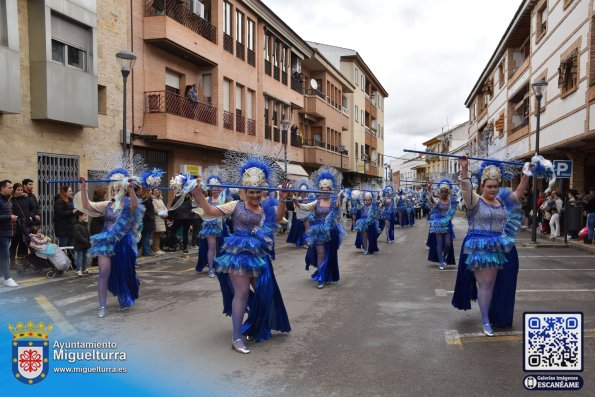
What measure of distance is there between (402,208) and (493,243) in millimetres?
22231

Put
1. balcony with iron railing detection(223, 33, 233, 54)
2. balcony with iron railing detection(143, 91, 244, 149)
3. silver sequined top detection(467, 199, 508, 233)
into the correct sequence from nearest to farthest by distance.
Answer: silver sequined top detection(467, 199, 508, 233)
balcony with iron railing detection(143, 91, 244, 149)
balcony with iron railing detection(223, 33, 233, 54)

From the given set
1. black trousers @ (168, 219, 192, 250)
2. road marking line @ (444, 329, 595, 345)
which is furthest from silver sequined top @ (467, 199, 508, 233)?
black trousers @ (168, 219, 192, 250)

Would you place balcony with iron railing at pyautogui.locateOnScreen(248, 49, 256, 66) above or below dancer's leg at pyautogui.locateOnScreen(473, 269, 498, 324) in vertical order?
above

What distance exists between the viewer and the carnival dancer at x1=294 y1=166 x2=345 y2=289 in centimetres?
976

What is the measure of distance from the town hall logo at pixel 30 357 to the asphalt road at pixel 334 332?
1022 millimetres

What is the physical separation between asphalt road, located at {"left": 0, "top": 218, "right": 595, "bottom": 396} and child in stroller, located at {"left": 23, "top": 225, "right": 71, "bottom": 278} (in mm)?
312


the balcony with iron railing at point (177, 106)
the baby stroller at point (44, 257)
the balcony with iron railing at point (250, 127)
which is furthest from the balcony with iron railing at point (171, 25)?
the baby stroller at point (44, 257)

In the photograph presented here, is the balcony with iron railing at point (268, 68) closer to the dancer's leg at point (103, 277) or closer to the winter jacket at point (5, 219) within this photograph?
the winter jacket at point (5, 219)

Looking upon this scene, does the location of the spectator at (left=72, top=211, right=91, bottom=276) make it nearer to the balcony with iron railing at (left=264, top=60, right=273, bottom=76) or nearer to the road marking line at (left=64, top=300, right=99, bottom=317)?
the road marking line at (left=64, top=300, right=99, bottom=317)

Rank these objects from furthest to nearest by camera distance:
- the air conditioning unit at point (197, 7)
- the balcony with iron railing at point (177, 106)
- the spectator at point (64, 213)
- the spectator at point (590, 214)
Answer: the air conditioning unit at point (197, 7) < the balcony with iron railing at point (177, 106) < the spectator at point (590, 214) < the spectator at point (64, 213)

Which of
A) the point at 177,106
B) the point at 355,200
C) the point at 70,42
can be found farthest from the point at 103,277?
the point at 177,106

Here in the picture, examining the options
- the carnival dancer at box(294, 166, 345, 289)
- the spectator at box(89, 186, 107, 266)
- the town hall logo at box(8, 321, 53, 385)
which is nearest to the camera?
the town hall logo at box(8, 321, 53, 385)

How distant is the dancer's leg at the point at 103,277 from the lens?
7.29 metres

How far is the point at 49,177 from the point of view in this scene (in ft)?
46.2
